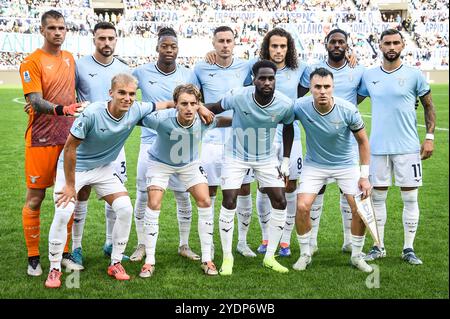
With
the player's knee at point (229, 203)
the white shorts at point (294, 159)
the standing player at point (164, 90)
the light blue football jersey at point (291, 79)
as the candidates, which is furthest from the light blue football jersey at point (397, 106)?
the standing player at point (164, 90)

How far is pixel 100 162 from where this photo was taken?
16.9ft

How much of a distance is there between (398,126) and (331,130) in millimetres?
787

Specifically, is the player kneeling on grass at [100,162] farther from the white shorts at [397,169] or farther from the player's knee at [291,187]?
the white shorts at [397,169]

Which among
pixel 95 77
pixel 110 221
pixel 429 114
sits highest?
→ pixel 95 77

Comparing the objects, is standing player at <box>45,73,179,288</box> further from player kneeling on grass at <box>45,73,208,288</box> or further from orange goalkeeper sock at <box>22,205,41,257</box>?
orange goalkeeper sock at <box>22,205,41,257</box>

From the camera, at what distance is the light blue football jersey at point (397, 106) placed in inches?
220

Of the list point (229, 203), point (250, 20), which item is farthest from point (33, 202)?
point (250, 20)

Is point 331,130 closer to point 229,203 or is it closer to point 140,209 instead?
point 229,203

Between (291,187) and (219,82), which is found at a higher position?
(219,82)

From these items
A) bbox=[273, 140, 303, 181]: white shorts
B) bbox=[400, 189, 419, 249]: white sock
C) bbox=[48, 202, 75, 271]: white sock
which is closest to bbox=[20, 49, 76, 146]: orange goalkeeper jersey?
bbox=[48, 202, 75, 271]: white sock

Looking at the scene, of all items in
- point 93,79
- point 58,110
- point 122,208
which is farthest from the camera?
point 93,79

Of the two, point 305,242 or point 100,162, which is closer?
point 100,162
